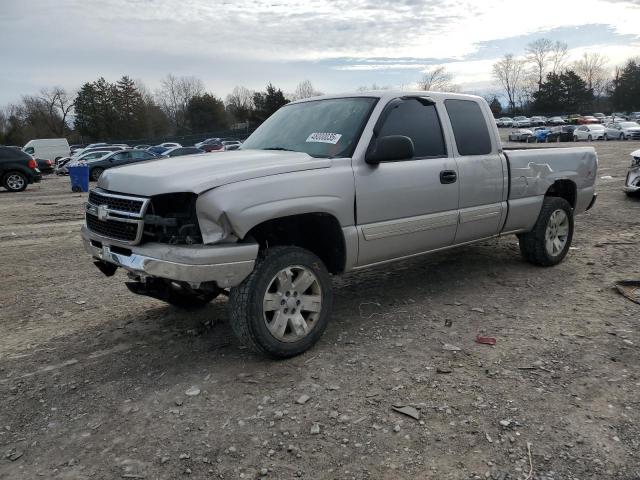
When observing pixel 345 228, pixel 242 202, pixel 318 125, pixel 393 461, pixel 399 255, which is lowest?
pixel 393 461

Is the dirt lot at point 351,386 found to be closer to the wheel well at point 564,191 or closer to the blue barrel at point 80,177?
the wheel well at point 564,191

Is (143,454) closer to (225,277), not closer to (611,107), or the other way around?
(225,277)

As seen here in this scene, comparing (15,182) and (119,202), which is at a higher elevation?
(119,202)

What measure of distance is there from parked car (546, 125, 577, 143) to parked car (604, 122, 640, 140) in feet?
10.1

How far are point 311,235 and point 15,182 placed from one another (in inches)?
736

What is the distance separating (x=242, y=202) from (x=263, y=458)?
1549 mm

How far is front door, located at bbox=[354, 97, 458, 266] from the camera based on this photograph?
4.12 metres

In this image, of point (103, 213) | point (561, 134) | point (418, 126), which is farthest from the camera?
point (561, 134)

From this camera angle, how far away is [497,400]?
10.6ft

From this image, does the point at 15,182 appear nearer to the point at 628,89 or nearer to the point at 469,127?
the point at 469,127

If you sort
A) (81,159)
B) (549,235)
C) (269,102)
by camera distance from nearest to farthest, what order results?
(549,235), (81,159), (269,102)

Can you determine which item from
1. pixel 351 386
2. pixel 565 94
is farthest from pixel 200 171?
pixel 565 94

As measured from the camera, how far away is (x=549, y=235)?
6.01 m

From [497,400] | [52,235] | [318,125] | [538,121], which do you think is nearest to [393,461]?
[497,400]
